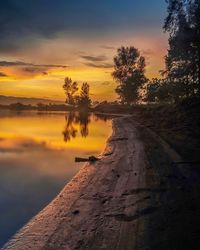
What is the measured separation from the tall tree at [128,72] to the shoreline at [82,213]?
102 meters

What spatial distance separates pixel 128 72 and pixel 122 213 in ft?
363

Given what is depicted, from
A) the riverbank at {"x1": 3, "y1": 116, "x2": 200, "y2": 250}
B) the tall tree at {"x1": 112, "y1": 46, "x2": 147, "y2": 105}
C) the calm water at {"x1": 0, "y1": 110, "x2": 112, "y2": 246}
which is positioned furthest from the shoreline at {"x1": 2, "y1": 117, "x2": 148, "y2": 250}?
the tall tree at {"x1": 112, "y1": 46, "x2": 147, "y2": 105}

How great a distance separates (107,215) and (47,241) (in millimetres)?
2054

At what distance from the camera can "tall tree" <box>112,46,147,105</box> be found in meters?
118

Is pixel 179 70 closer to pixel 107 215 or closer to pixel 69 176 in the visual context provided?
pixel 69 176

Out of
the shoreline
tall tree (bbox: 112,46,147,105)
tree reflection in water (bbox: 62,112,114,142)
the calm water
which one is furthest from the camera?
tall tree (bbox: 112,46,147,105)

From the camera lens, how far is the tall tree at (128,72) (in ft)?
386

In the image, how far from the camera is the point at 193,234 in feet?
26.7

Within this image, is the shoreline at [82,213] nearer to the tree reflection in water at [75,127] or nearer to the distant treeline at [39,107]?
the tree reflection in water at [75,127]

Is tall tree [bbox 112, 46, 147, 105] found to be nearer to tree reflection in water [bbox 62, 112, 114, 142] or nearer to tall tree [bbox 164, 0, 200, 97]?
tree reflection in water [bbox 62, 112, 114, 142]

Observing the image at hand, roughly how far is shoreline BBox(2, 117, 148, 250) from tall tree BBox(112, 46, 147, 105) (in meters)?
102

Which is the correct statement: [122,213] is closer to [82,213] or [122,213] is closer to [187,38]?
[82,213]

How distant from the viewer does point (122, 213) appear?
389 inches

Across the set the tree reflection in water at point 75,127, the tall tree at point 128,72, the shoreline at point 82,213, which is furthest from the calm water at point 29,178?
the tall tree at point 128,72
